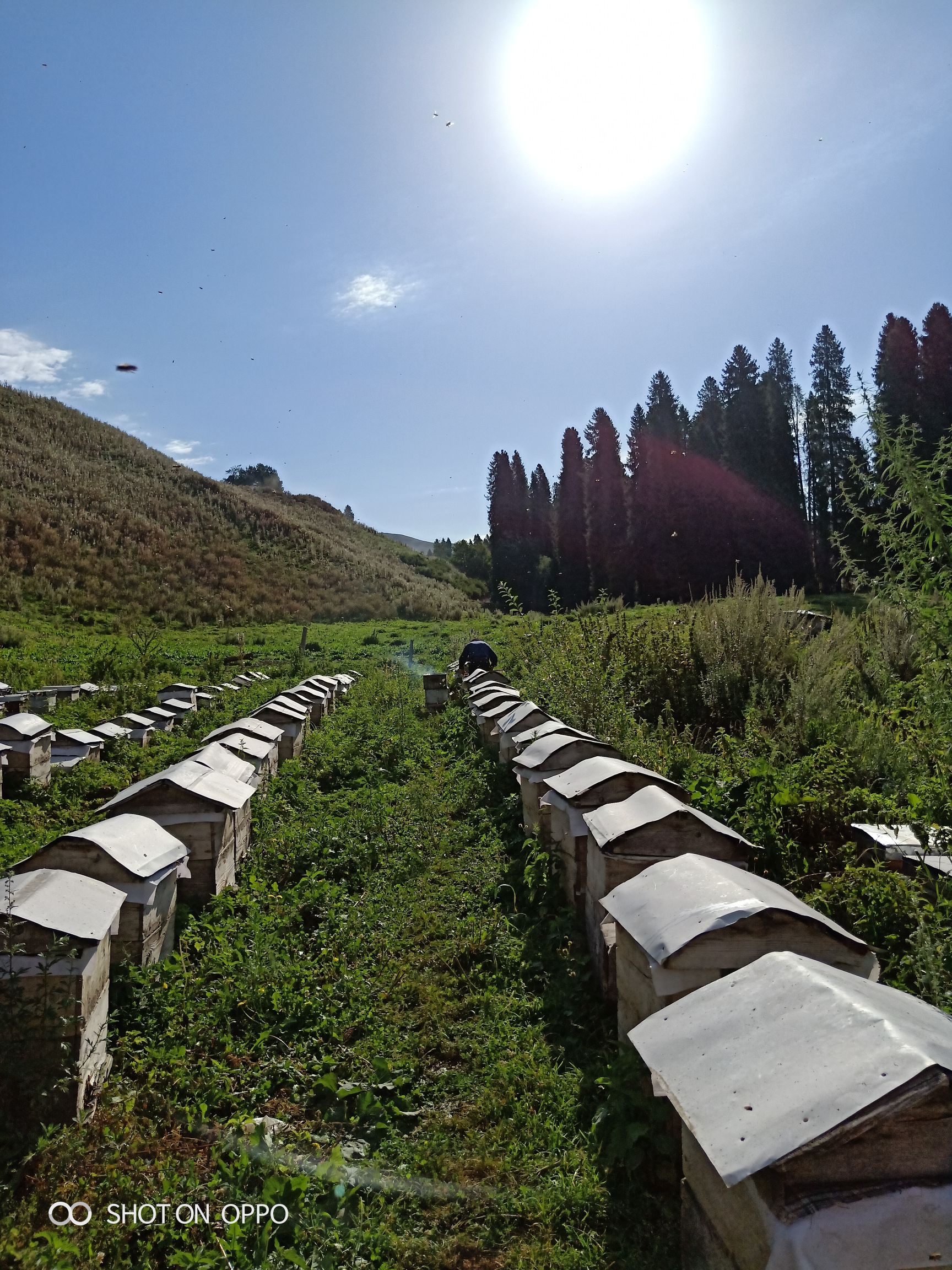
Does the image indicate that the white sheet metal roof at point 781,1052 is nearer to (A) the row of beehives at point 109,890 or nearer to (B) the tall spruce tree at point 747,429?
(A) the row of beehives at point 109,890

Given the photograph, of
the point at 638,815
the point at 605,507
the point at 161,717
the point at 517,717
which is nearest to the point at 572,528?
the point at 605,507

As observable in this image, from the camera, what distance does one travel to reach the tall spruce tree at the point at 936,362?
31.2 meters

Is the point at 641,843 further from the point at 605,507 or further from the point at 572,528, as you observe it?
the point at 572,528

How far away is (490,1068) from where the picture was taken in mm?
3561

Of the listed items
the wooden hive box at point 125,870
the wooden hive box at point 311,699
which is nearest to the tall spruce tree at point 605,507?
the wooden hive box at point 311,699

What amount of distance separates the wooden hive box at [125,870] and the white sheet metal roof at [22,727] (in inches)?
182

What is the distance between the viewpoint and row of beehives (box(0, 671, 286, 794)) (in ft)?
27.0

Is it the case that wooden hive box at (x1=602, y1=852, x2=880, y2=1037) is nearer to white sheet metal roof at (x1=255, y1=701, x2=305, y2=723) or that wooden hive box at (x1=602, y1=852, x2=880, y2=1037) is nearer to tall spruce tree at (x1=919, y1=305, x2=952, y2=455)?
white sheet metal roof at (x1=255, y1=701, x2=305, y2=723)

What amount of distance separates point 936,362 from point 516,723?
1383 inches

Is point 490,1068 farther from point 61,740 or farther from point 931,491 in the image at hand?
point 61,740

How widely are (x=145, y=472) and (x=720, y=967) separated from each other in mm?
57199

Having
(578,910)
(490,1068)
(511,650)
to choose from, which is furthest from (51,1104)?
(511,650)

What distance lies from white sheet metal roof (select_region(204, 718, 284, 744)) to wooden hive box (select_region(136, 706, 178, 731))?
131 inches

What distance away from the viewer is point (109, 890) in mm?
3674
